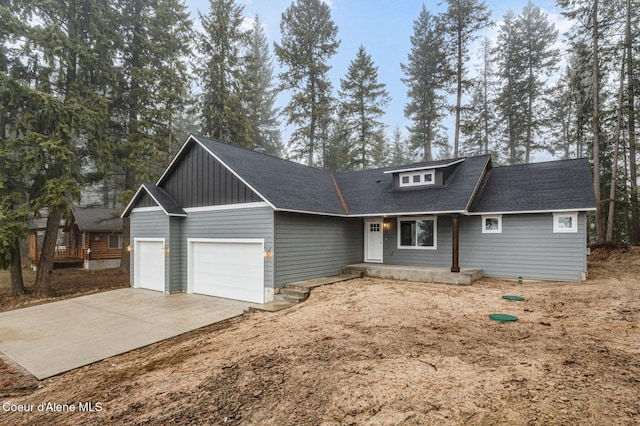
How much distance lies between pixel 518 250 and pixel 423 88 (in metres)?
15.9

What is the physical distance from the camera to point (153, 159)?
14695 millimetres

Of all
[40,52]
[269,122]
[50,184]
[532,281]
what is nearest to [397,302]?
[532,281]

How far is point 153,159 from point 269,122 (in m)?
16.3

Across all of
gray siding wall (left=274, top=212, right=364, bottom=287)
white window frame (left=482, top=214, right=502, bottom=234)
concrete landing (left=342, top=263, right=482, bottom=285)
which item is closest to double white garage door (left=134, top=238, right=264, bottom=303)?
gray siding wall (left=274, top=212, right=364, bottom=287)

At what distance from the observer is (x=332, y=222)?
11.5 m

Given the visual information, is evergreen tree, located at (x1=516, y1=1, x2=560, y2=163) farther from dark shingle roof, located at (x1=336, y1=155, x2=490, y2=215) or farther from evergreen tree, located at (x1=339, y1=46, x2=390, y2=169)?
dark shingle roof, located at (x1=336, y1=155, x2=490, y2=215)

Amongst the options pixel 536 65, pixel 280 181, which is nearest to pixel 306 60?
pixel 280 181

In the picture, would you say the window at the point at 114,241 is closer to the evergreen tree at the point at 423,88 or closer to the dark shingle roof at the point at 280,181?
the dark shingle roof at the point at 280,181

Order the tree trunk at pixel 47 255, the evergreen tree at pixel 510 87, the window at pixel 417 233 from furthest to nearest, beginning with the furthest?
1. the evergreen tree at pixel 510 87
2. the tree trunk at pixel 47 255
3. the window at pixel 417 233

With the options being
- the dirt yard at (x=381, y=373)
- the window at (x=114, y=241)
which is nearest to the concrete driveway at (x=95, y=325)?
the dirt yard at (x=381, y=373)

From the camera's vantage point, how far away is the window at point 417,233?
38.4 ft

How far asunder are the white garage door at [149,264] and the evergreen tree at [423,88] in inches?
725

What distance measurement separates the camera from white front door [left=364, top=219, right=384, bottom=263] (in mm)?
12750

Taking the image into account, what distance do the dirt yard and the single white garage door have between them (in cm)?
246
